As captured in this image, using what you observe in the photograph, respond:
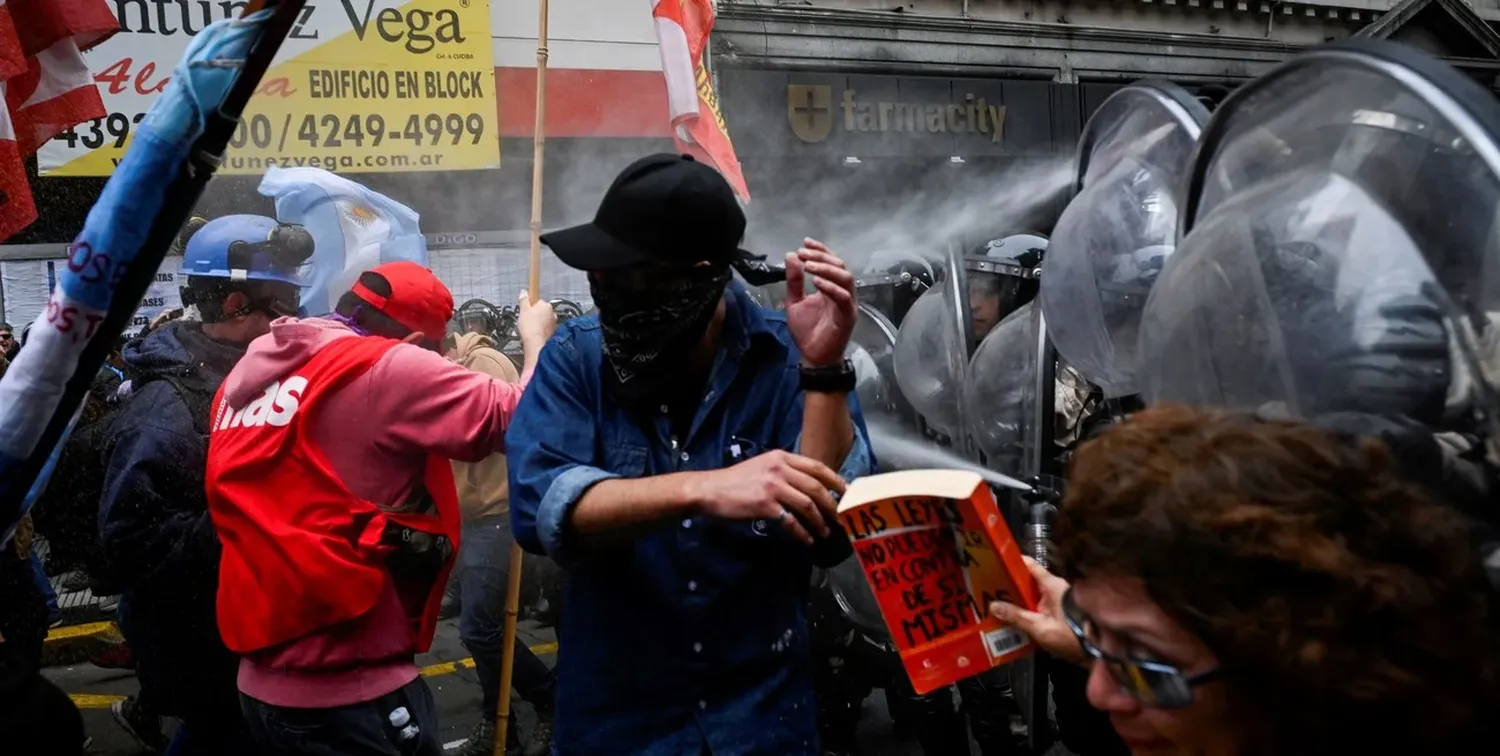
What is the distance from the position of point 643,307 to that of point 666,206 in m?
0.19

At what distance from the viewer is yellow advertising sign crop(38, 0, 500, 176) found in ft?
29.6

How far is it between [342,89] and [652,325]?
861 centimetres

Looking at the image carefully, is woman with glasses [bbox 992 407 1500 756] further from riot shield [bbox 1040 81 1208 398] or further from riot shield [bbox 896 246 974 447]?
riot shield [bbox 896 246 974 447]

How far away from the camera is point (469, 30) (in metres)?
10.3

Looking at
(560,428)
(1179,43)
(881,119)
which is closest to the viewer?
(560,428)

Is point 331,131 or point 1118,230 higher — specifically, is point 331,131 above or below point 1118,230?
below

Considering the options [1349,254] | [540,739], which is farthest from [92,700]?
[1349,254]

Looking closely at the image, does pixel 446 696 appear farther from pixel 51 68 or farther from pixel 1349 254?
pixel 1349 254

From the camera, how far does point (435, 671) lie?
6.55 meters

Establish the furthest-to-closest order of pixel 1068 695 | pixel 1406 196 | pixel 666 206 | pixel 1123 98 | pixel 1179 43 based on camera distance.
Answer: pixel 1179 43
pixel 1068 695
pixel 1123 98
pixel 666 206
pixel 1406 196

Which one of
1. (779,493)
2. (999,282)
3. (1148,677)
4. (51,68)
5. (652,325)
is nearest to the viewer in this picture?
(1148,677)

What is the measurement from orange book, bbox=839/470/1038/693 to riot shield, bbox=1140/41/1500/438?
515mm

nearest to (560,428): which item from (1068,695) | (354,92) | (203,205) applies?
(1068,695)

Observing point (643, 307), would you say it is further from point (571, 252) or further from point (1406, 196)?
point (1406, 196)
